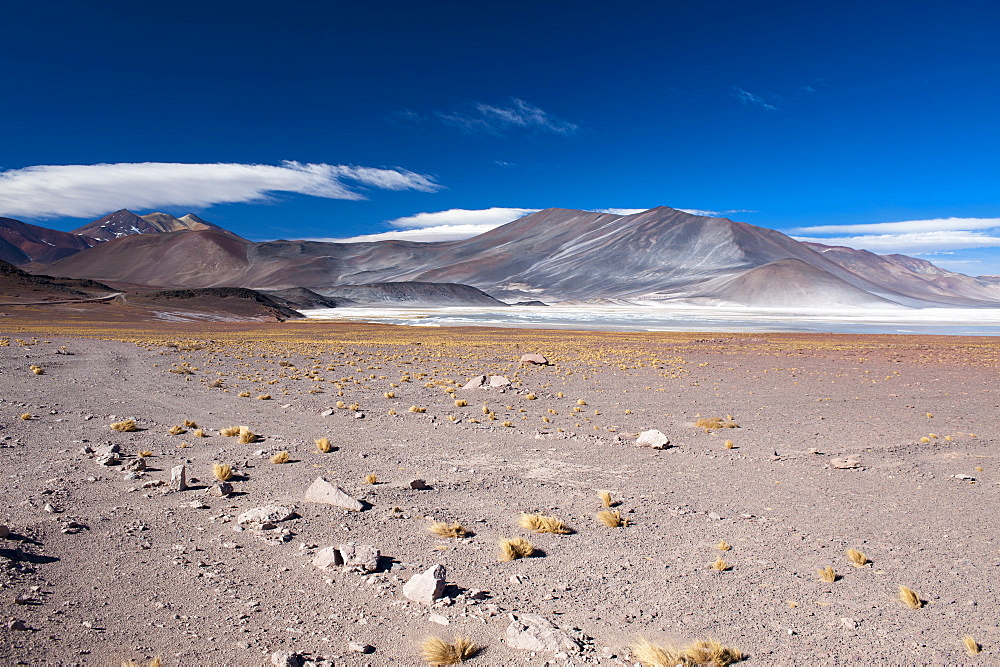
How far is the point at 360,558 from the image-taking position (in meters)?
5.27

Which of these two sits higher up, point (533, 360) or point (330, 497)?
point (533, 360)

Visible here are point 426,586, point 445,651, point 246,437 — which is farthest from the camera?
point 246,437

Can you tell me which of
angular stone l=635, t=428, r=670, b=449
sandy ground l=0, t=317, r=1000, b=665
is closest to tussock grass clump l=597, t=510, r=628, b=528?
sandy ground l=0, t=317, r=1000, b=665

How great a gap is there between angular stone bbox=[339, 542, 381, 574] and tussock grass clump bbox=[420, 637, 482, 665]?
1.24 meters

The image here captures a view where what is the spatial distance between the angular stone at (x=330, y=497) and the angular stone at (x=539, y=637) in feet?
9.48

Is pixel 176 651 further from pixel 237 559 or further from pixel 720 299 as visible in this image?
pixel 720 299

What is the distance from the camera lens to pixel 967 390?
17.9 m

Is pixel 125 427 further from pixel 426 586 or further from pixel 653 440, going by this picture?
pixel 653 440

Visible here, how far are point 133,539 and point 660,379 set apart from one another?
16.8 m

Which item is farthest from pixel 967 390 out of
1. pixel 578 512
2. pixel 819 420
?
pixel 578 512

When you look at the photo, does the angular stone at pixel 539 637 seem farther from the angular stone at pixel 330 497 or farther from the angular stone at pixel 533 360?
the angular stone at pixel 533 360

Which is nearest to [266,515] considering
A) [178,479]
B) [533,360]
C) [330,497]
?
[330,497]

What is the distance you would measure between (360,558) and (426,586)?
2.55 ft

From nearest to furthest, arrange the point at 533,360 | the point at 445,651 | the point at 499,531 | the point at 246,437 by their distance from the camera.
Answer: the point at 445,651 → the point at 499,531 → the point at 246,437 → the point at 533,360
